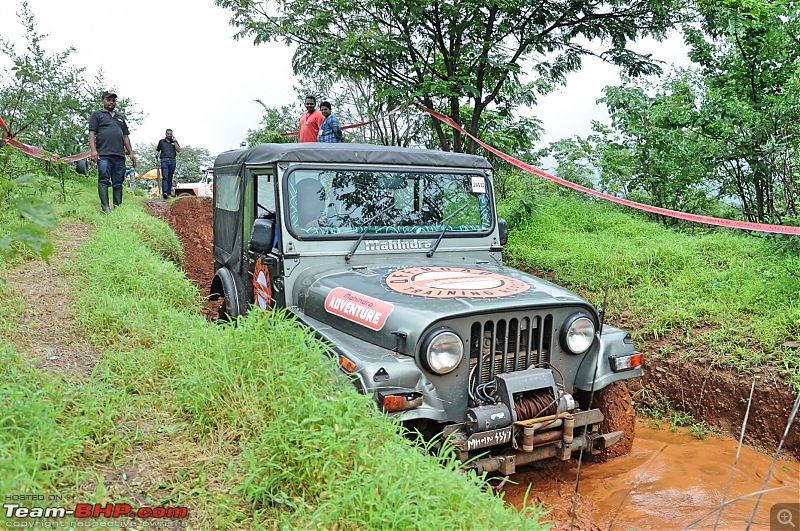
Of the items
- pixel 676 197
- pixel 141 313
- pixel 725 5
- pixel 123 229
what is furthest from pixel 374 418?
pixel 676 197

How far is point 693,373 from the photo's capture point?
4352mm

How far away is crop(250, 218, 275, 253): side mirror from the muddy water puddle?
6.56 ft

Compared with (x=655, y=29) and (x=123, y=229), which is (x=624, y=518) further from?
(x=655, y=29)

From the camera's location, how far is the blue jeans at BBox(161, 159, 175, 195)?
44.4ft

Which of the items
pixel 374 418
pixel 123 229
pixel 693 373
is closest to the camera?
pixel 374 418

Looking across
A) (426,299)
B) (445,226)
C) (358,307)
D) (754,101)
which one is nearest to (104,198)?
(445,226)

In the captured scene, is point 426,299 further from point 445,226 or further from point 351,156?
point 351,156

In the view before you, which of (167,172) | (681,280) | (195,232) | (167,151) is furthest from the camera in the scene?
(167,172)

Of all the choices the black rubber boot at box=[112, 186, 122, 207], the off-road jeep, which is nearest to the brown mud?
the off-road jeep

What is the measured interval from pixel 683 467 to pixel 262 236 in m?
2.95

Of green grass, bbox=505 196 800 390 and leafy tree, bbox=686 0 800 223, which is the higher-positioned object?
leafy tree, bbox=686 0 800 223

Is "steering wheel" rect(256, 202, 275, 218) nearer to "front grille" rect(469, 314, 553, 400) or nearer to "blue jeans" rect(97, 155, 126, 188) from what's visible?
"front grille" rect(469, 314, 553, 400)

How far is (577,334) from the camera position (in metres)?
3.23

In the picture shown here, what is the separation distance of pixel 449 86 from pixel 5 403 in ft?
23.2
